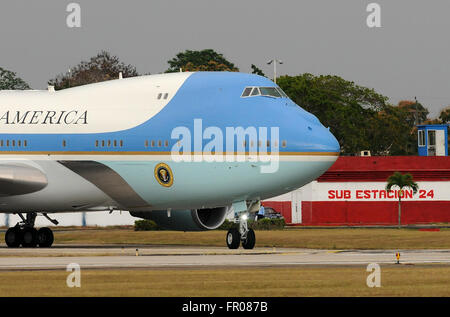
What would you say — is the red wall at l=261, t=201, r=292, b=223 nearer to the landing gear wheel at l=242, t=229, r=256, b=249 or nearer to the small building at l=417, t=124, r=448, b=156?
the small building at l=417, t=124, r=448, b=156

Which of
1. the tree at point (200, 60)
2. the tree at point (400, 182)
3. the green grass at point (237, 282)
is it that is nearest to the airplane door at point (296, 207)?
the tree at point (400, 182)

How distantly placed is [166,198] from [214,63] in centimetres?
11602

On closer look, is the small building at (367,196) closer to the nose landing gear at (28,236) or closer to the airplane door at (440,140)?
the airplane door at (440,140)

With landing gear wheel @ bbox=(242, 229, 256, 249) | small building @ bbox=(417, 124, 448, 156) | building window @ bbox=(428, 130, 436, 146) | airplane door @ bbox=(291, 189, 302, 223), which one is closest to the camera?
landing gear wheel @ bbox=(242, 229, 256, 249)

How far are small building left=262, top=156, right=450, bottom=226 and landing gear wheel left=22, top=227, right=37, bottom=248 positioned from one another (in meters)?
41.1

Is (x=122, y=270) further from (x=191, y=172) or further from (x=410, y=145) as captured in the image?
(x=410, y=145)

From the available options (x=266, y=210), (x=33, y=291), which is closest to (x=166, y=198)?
(x=33, y=291)

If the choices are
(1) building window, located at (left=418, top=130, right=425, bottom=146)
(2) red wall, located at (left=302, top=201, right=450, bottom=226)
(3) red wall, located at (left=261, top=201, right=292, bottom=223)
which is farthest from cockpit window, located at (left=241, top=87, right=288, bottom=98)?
(1) building window, located at (left=418, top=130, right=425, bottom=146)

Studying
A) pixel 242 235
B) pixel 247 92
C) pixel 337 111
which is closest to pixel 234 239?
pixel 242 235

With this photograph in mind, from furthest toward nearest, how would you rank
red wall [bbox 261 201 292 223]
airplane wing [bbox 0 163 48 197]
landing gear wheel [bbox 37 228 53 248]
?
1. red wall [bbox 261 201 292 223]
2. landing gear wheel [bbox 37 228 53 248]
3. airplane wing [bbox 0 163 48 197]

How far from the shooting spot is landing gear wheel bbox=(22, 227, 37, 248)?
4638cm

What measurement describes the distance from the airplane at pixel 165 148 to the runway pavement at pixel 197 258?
2.29 metres

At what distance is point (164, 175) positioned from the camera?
138 feet

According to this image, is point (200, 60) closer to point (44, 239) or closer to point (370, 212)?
point (370, 212)
